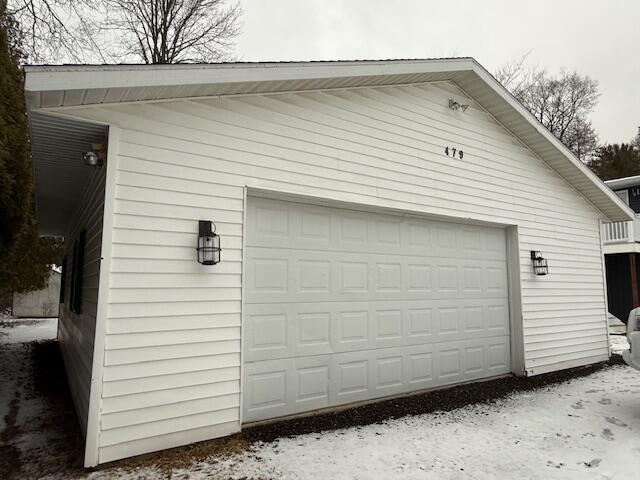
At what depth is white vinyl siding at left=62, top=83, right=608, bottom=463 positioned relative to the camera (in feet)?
10.9

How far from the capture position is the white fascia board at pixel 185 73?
2.86 m

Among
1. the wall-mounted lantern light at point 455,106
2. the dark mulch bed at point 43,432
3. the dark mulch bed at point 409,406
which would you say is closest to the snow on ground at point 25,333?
the dark mulch bed at point 43,432

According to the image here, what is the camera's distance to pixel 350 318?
471cm

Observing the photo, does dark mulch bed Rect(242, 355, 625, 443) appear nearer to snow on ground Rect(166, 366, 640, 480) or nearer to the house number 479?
snow on ground Rect(166, 366, 640, 480)

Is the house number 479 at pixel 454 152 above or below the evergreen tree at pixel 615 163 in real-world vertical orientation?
below

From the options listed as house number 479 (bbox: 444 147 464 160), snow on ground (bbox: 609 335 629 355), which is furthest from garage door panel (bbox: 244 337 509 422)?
snow on ground (bbox: 609 335 629 355)

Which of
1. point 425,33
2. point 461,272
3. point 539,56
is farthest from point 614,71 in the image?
point 461,272

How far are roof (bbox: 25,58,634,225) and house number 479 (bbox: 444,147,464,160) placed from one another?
98cm

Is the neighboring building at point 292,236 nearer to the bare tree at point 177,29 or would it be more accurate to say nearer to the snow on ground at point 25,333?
the snow on ground at point 25,333

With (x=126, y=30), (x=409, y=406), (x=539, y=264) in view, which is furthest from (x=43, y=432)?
(x=126, y=30)

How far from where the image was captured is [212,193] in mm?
3785

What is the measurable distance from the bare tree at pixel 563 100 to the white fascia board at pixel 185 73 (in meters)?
18.7

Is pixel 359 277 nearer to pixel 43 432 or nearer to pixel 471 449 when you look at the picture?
pixel 471 449

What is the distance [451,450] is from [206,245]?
2.86 m
